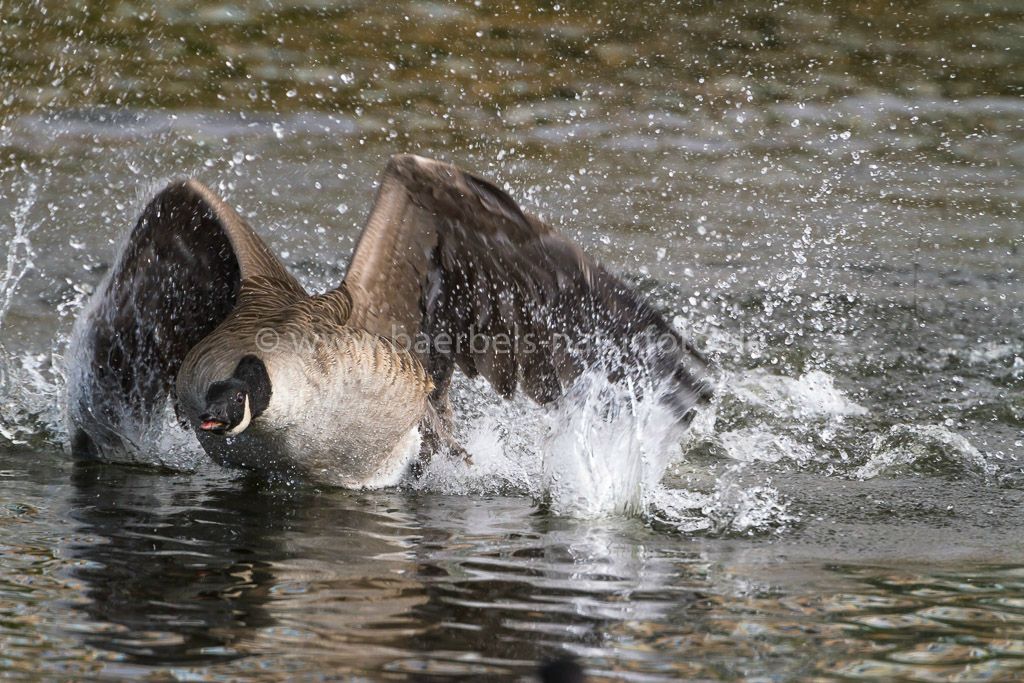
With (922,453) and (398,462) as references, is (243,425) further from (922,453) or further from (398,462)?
(922,453)

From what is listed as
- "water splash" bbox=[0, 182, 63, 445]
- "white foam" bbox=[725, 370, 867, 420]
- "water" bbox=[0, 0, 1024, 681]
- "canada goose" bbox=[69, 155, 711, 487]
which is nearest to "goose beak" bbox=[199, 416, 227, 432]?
"canada goose" bbox=[69, 155, 711, 487]

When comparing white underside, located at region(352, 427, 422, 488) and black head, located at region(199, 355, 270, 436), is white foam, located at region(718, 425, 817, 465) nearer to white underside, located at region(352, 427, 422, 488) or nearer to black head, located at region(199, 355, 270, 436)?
white underside, located at region(352, 427, 422, 488)

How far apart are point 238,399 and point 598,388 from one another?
1951 millimetres

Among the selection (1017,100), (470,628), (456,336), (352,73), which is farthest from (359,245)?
(1017,100)

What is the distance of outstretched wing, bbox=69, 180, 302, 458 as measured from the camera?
665cm

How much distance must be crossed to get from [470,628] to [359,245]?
2919 mm

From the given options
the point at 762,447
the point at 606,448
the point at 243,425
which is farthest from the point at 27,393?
the point at 762,447

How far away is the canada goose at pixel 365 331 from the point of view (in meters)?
5.69

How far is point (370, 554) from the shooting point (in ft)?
15.6

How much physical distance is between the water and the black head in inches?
16.2

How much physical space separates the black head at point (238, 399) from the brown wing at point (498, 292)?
1071 millimetres

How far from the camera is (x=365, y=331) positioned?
6238 mm

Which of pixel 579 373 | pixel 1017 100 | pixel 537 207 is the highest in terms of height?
pixel 1017 100

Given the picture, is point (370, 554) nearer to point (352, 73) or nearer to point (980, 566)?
point (980, 566)
